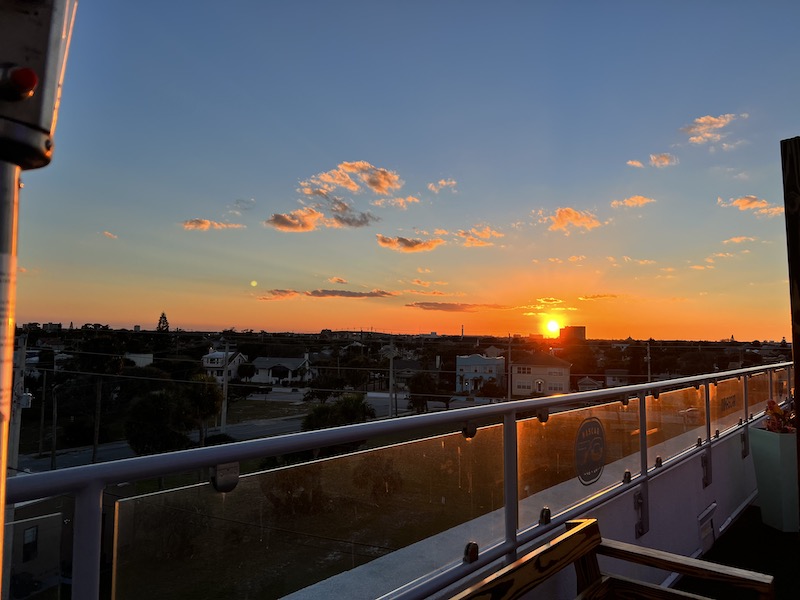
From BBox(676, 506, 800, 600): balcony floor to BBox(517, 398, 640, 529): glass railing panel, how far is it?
0.97 m

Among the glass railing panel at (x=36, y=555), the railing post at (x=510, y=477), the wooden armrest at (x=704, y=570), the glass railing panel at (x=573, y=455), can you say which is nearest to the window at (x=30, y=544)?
the glass railing panel at (x=36, y=555)

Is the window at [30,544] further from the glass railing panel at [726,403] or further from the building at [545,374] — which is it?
the building at [545,374]

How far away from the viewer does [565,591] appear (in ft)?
8.12

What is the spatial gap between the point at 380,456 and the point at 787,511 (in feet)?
15.0

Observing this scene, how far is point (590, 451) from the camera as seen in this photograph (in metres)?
3.02

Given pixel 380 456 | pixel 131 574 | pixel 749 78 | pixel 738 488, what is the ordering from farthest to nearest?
pixel 749 78 → pixel 738 488 → pixel 380 456 → pixel 131 574

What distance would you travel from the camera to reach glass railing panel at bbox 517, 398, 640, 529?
100 inches

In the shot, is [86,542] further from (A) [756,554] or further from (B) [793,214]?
(A) [756,554]

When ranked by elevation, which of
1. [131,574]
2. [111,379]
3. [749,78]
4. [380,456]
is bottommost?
[111,379]

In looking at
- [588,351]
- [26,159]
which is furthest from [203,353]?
[26,159]

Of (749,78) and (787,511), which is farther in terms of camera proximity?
(749,78)

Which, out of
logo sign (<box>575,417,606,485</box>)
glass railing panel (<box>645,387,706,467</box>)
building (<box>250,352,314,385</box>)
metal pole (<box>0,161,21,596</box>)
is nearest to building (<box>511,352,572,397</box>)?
glass railing panel (<box>645,387,706,467</box>)

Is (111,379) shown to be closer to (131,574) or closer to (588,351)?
(588,351)

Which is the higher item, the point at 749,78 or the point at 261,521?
the point at 749,78
